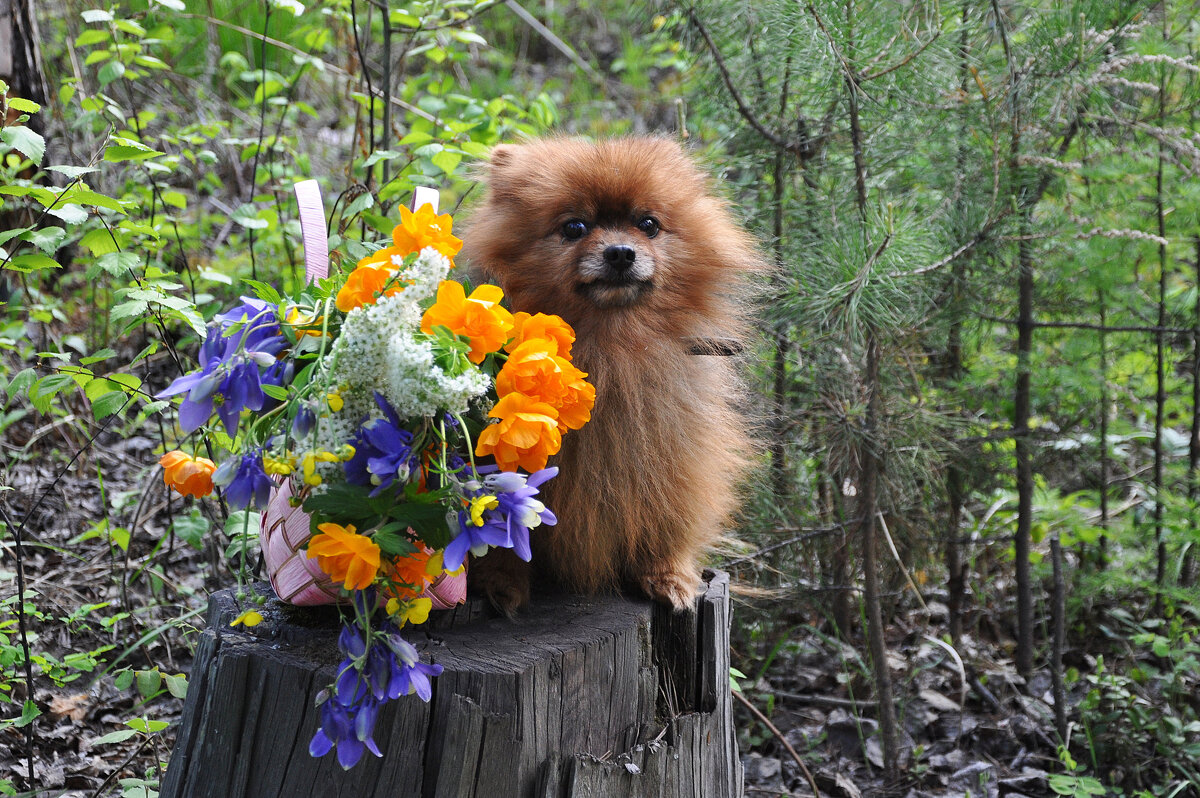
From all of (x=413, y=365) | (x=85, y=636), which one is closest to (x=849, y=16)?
(x=413, y=365)

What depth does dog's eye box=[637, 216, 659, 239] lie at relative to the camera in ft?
8.11

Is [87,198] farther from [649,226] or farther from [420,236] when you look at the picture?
[649,226]

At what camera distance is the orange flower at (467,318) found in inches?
68.2

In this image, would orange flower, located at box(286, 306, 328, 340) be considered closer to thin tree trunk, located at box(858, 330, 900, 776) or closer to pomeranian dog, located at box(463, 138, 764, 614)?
pomeranian dog, located at box(463, 138, 764, 614)

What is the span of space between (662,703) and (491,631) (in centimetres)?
50

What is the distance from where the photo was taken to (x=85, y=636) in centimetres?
355

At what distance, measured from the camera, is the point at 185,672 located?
135 inches

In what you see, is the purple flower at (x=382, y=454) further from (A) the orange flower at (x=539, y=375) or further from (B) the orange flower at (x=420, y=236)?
(B) the orange flower at (x=420, y=236)

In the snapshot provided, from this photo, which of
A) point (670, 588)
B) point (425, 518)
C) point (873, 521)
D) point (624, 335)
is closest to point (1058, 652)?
point (873, 521)

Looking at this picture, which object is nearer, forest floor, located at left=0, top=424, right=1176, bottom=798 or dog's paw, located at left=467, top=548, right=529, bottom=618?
dog's paw, located at left=467, top=548, right=529, bottom=618

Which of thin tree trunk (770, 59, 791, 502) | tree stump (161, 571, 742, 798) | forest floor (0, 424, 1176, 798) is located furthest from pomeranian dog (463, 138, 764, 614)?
forest floor (0, 424, 1176, 798)

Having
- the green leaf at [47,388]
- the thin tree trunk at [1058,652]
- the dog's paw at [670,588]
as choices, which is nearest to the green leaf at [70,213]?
the green leaf at [47,388]

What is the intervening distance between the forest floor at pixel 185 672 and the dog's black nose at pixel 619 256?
1495 millimetres

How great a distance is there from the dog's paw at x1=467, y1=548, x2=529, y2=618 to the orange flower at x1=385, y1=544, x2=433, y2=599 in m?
0.46
